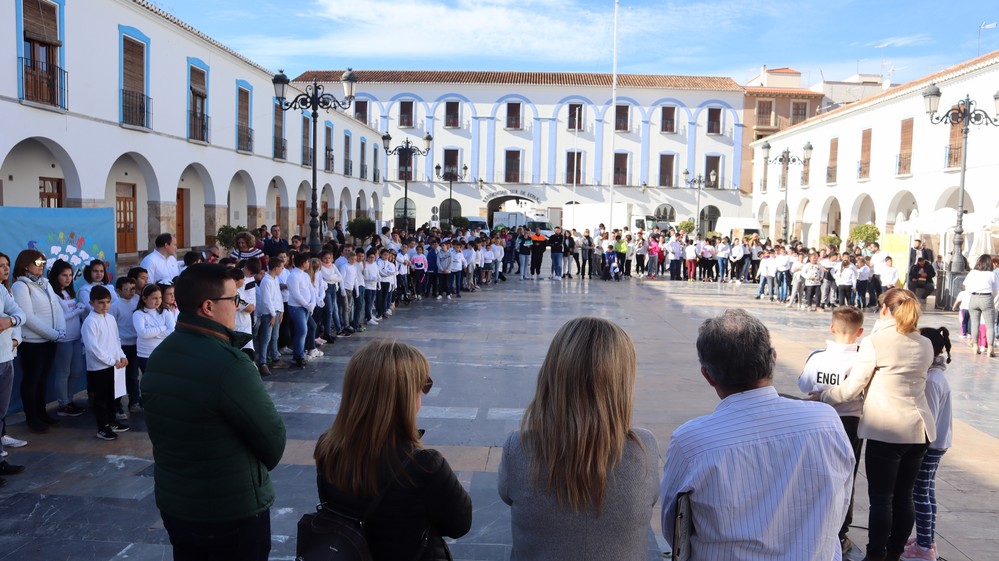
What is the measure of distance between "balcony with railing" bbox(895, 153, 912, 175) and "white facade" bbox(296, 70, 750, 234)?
18.4 m

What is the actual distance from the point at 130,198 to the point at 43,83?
6031 mm

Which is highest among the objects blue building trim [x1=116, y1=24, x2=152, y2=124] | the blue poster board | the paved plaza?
blue building trim [x1=116, y1=24, x2=152, y2=124]

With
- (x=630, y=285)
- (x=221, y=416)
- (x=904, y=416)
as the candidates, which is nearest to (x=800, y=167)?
(x=630, y=285)

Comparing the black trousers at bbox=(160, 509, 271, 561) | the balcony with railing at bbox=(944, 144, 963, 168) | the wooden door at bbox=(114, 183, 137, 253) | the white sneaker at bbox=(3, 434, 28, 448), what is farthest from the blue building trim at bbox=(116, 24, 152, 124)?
the balcony with railing at bbox=(944, 144, 963, 168)

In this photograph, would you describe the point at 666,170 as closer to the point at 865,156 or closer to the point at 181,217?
the point at 865,156

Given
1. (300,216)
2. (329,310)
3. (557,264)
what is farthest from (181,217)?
(329,310)

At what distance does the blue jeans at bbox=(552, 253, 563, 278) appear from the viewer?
872 inches

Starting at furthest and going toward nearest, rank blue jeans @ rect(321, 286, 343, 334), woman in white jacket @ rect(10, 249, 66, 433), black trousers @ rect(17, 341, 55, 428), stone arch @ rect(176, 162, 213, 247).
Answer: stone arch @ rect(176, 162, 213, 247) → blue jeans @ rect(321, 286, 343, 334) → black trousers @ rect(17, 341, 55, 428) → woman in white jacket @ rect(10, 249, 66, 433)

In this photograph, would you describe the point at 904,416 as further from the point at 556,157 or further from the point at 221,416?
the point at 556,157

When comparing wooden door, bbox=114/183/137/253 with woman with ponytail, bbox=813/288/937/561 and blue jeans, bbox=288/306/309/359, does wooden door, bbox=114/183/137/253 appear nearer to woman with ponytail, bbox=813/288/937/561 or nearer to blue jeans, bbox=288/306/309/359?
blue jeans, bbox=288/306/309/359

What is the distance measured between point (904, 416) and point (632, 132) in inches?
1695

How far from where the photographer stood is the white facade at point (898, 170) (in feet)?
70.5

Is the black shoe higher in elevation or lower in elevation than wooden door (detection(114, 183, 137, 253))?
lower

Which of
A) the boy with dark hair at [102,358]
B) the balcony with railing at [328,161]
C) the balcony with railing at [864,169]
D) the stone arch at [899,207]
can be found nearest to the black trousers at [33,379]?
the boy with dark hair at [102,358]
